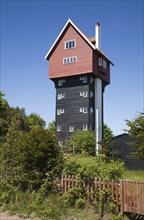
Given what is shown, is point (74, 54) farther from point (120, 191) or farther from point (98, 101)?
point (120, 191)

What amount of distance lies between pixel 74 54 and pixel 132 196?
36732mm

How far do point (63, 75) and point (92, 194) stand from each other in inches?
1397

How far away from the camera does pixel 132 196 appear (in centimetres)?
1147

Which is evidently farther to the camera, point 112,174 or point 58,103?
point 58,103

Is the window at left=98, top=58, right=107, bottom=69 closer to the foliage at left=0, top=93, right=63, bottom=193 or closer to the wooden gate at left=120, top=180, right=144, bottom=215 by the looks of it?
the foliage at left=0, top=93, right=63, bottom=193

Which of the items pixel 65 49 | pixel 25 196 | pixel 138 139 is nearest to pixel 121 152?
pixel 138 139

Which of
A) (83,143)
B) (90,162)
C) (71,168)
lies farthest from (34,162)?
(83,143)

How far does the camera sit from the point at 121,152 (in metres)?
29.3

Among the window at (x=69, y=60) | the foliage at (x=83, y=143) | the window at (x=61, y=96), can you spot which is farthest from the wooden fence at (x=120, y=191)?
the window at (x=61, y=96)

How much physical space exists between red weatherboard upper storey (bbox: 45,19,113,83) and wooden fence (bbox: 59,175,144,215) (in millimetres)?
33254

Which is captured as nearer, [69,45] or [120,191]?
[120,191]

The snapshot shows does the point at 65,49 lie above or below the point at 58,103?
above

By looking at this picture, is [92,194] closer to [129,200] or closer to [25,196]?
A: [129,200]

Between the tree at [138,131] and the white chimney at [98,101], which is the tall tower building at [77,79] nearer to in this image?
the white chimney at [98,101]
